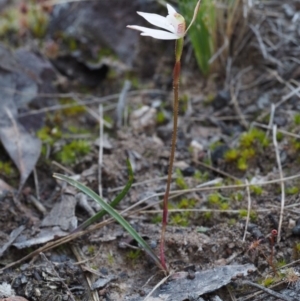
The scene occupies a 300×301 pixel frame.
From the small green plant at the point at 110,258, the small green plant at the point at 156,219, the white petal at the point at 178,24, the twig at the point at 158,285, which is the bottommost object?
the small green plant at the point at 110,258

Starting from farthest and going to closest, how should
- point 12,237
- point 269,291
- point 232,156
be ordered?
point 232,156, point 12,237, point 269,291

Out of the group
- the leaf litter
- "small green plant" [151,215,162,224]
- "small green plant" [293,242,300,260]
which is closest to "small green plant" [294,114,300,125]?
the leaf litter

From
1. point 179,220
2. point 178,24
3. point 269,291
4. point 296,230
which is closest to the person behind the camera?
point 178,24

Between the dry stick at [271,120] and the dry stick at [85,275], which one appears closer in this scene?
the dry stick at [85,275]

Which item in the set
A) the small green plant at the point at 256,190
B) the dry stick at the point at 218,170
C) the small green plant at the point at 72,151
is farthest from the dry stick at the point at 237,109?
the small green plant at the point at 72,151

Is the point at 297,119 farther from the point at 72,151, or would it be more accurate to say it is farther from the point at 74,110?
the point at 74,110

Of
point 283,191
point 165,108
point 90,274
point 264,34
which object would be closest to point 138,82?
point 165,108

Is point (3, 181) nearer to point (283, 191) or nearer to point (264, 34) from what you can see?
point (283, 191)

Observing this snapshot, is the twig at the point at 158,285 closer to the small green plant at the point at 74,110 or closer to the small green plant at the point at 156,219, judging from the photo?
the small green plant at the point at 156,219

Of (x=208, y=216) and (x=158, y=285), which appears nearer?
(x=158, y=285)

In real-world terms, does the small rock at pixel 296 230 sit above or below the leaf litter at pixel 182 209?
above

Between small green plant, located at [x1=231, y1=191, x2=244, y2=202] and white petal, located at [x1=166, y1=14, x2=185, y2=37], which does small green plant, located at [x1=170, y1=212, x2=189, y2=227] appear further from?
white petal, located at [x1=166, y1=14, x2=185, y2=37]

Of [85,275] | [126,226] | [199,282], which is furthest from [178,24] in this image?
[85,275]
